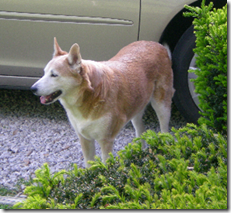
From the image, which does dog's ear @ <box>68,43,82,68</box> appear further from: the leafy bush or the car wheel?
the car wheel

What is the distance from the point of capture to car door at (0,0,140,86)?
4180 mm

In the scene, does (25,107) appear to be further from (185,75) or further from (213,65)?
(213,65)

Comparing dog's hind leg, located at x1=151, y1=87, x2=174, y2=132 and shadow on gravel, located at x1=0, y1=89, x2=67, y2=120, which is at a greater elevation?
dog's hind leg, located at x1=151, y1=87, x2=174, y2=132

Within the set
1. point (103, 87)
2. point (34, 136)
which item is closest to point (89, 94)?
point (103, 87)

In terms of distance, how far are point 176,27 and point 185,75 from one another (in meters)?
0.59

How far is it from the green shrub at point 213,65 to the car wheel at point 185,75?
145 centimetres

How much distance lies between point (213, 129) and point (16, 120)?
10.1 feet

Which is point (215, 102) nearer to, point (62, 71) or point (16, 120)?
point (62, 71)

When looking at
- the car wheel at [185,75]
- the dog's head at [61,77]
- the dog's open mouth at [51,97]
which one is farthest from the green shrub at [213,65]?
the car wheel at [185,75]

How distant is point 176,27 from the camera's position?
4.36m

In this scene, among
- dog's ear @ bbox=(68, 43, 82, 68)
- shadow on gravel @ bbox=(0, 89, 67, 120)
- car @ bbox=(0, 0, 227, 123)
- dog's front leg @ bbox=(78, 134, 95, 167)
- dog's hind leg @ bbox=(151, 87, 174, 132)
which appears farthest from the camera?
shadow on gravel @ bbox=(0, 89, 67, 120)

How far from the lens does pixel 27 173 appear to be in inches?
148

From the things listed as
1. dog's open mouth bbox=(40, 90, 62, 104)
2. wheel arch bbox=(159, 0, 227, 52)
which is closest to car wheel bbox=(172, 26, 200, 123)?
wheel arch bbox=(159, 0, 227, 52)

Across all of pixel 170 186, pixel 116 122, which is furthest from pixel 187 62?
pixel 170 186
